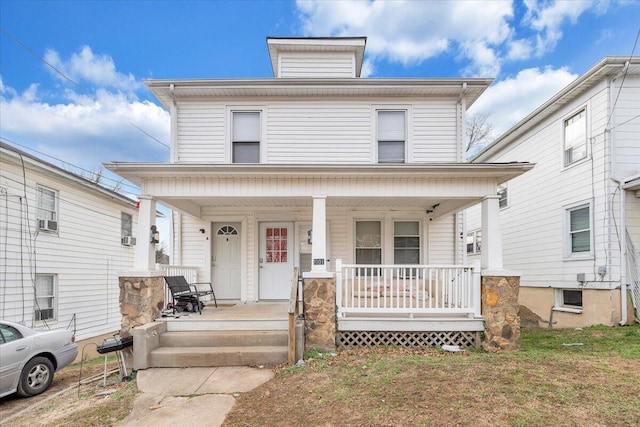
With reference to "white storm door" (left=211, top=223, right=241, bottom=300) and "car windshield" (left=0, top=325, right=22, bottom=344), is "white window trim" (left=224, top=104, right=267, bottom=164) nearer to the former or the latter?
"white storm door" (left=211, top=223, right=241, bottom=300)

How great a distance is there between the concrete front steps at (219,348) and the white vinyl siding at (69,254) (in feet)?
8.17

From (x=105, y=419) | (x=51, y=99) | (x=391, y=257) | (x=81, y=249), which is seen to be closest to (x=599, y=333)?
(x=391, y=257)

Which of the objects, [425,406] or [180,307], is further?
[180,307]

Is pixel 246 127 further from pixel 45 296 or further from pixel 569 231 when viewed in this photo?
pixel 569 231

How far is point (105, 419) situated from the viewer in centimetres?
375

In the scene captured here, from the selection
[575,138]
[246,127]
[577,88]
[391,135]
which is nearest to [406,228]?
[391,135]

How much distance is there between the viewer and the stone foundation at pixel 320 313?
562cm

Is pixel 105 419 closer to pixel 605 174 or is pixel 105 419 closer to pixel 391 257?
pixel 391 257

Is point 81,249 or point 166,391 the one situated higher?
point 81,249

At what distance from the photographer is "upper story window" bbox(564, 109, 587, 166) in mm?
8859

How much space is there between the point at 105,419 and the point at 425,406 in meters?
3.47

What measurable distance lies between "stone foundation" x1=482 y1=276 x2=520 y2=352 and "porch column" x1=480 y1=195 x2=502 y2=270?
11.2 inches

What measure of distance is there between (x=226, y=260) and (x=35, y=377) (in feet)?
12.9

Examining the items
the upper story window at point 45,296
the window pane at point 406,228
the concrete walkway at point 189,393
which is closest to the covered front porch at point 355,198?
the concrete walkway at point 189,393
